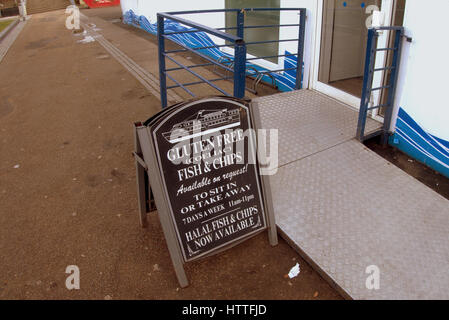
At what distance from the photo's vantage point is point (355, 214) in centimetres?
325

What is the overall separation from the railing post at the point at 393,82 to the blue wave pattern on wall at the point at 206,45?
6.43 feet

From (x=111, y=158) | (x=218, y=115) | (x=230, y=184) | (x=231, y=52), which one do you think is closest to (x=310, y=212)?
(x=230, y=184)

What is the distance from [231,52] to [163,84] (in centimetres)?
319

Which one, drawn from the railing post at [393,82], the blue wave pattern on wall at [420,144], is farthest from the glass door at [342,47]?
the blue wave pattern on wall at [420,144]

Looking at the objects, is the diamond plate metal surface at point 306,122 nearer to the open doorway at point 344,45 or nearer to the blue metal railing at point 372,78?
the blue metal railing at point 372,78

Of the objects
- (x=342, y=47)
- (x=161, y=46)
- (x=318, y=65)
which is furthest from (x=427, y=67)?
(x=161, y=46)

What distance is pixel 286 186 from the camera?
3.62m

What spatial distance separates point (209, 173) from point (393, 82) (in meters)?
2.61

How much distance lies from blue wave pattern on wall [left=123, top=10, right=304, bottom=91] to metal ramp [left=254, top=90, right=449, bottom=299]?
1.70m

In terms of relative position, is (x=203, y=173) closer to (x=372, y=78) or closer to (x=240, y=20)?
(x=372, y=78)

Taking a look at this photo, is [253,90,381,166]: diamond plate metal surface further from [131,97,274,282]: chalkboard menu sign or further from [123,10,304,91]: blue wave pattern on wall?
[131,97,274,282]: chalkboard menu sign

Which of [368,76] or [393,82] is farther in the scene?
[393,82]

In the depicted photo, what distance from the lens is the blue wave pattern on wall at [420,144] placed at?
3.82m

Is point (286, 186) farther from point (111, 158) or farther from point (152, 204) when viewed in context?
point (111, 158)
